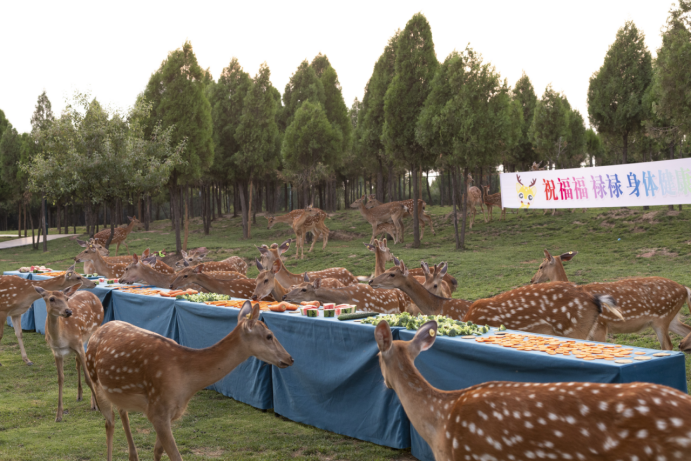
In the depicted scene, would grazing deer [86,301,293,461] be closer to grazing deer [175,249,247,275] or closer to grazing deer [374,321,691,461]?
grazing deer [374,321,691,461]

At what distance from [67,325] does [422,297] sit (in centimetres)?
500

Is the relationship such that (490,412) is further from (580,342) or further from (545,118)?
(545,118)

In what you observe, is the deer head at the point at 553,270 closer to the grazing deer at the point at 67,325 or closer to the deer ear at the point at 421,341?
the deer ear at the point at 421,341

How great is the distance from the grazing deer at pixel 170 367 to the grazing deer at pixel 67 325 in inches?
69.8

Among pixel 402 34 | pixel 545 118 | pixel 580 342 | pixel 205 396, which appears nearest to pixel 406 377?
pixel 580 342

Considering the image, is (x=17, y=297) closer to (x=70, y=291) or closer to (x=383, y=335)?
(x=70, y=291)

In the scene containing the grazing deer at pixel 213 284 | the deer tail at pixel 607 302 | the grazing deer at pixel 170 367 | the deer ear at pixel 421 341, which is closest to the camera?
the deer ear at pixel 421 341

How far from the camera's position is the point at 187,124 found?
24453mm

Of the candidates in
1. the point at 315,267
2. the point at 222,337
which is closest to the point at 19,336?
the point at 222,337

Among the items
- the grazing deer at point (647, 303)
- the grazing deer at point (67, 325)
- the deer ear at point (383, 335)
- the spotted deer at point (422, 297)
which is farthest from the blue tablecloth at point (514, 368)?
the grazing deer at point (67, 325)

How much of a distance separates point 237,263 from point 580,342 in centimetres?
1129

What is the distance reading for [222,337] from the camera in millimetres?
7035

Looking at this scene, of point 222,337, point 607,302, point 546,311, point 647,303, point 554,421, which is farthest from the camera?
point 647,303

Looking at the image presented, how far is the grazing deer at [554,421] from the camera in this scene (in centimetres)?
258
